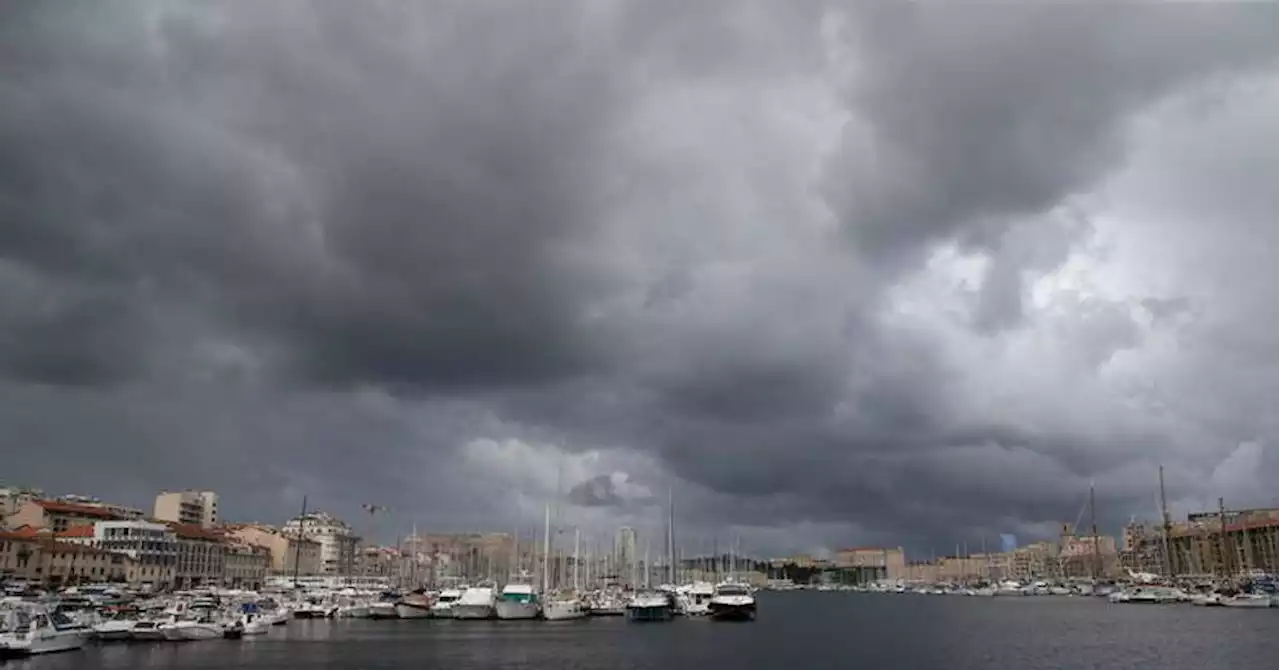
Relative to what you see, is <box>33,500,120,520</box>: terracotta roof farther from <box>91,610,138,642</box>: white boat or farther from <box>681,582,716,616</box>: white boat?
<box>681,582,716,616</box>: white boat

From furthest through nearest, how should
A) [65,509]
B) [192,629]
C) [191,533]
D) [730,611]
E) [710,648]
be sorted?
1. [65,509]
2. [191,533]
3. [730,611]
4. [192,629]
5. [710,648]

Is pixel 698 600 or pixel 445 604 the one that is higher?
pixel 698 600

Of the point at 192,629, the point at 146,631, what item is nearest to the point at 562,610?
the point at 192,629

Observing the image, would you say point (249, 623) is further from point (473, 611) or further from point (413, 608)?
point (413, 608)

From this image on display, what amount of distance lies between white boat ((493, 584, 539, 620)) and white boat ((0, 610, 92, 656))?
62690 mm

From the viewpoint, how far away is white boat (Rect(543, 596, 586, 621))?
452 feet

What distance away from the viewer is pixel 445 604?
148625 millimetres

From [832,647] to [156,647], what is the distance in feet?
201

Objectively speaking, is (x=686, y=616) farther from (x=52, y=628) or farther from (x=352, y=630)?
(x=52, y=628)

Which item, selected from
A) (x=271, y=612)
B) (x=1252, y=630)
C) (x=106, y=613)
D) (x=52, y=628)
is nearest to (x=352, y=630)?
(x=271, y=612)

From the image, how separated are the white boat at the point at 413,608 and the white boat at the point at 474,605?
4.98 m

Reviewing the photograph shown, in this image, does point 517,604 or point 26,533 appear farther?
point 26,533

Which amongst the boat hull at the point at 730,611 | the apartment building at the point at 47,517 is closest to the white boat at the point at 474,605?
the boat hull at the point at 730,611

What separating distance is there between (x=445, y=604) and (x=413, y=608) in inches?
215
